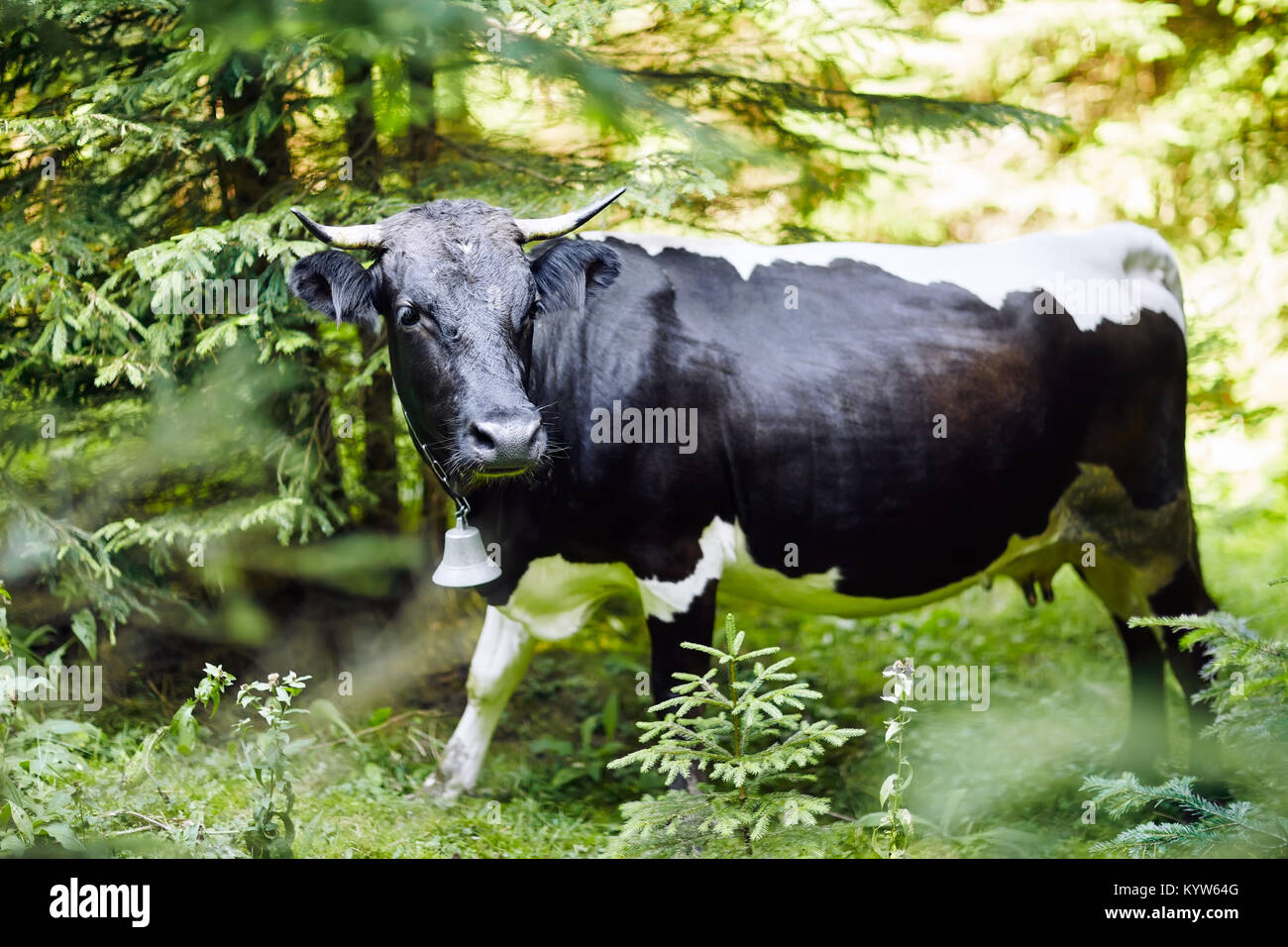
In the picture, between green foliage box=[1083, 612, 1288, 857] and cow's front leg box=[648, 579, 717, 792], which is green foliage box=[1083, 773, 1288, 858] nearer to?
green foliage box=[1083, 612, 1288, 857]

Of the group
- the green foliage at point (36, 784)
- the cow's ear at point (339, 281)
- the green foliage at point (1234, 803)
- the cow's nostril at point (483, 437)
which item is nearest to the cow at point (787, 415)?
the cow's ear at point (339, 281)

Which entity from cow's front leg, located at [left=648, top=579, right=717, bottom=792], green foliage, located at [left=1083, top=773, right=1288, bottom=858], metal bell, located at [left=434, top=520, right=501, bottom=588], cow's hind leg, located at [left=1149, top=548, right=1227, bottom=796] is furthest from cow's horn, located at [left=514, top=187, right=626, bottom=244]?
cow's hind leg, located at [left=1149, top=548, right=1227, bottom=796]

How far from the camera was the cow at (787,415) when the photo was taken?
4.16 meters

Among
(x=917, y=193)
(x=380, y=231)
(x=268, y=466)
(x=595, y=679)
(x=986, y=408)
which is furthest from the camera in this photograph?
(x=917, y=193)

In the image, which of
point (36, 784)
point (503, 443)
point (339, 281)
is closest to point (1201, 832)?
point (503, 443)

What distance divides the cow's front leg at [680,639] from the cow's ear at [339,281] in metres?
1.69

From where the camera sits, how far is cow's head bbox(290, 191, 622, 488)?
382 cm

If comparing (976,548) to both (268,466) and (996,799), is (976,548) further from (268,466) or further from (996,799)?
(268,466)

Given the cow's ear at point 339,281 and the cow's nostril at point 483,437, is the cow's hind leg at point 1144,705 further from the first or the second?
the cow's ear at point 339,281

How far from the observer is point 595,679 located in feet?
21.5
